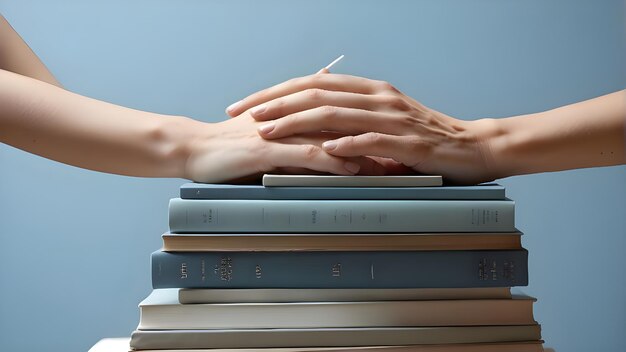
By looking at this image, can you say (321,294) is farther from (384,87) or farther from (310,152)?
(384,87)

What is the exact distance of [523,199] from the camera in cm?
197

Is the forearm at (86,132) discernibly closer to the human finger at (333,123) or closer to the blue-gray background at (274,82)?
the human finger at (333,123)

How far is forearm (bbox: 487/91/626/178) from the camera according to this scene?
2.77 ft

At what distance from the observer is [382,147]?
80 centimetres

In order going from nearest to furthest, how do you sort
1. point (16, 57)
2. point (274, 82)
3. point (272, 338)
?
point (272, 338) < point (16, 57) < point (274, 82)

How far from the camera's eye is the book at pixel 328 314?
2.39 feet

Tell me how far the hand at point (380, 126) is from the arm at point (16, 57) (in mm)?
371

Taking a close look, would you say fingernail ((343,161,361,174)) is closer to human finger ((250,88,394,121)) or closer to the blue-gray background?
human finger ((250,88,394,121))

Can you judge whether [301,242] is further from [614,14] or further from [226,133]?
[614,14]

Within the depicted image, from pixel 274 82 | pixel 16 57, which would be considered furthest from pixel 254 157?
pixel 274 82

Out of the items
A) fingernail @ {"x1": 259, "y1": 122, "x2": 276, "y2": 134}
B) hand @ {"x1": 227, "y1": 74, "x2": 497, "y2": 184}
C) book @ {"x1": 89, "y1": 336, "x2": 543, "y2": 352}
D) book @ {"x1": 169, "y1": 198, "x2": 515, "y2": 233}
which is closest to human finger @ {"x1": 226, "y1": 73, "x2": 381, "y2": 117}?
hand @ {"x1": 227, "y1": 74, "x2": 497, "y2": 184}

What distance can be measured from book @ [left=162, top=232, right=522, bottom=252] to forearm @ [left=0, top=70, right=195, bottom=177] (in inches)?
5.6

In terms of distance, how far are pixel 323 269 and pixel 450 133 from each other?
240mm

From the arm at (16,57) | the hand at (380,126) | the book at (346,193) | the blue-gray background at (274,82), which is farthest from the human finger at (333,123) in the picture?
the blue-gray background at (274,82)
